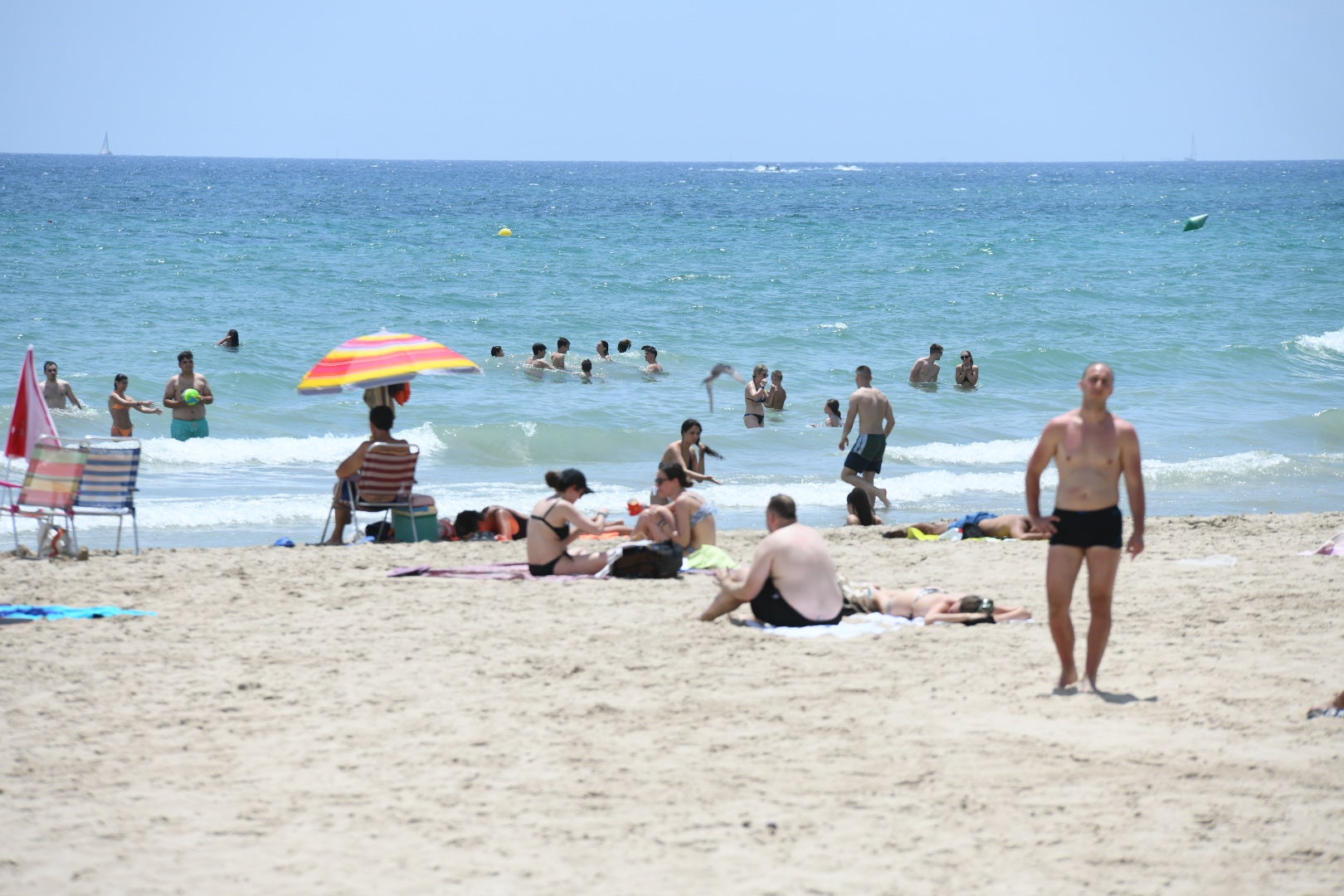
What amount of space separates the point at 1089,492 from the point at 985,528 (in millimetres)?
4286

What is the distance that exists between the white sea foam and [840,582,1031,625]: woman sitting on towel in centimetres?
1850

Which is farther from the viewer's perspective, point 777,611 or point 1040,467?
point 777,611

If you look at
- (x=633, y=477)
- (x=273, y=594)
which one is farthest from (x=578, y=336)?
(x=273, y=594)

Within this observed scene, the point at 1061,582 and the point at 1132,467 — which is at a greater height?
the point at 1132,467

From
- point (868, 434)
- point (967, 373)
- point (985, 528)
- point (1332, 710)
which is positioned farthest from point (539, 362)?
point (1332, 710)

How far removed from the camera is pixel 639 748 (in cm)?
483

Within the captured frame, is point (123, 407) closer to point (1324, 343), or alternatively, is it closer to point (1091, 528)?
point (1091, 528)

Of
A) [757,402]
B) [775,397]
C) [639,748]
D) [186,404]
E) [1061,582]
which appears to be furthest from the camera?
[775,397]

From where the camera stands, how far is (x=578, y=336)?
2253 cm

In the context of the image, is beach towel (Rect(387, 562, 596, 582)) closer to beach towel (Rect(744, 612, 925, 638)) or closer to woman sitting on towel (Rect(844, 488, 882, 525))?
beach towel (Rect(744, 612, 925, 638))

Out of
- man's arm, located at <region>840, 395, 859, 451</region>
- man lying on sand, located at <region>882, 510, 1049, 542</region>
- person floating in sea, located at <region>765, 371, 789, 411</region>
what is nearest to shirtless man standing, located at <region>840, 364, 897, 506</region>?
man's arm, located at <region>840, 395, 859, 451</region>

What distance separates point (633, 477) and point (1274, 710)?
29.0 ft

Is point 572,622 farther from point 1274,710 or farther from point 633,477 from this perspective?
point 633,477

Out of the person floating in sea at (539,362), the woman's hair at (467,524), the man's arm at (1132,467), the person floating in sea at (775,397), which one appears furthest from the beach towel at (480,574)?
the person floating in sea at (539,362)
